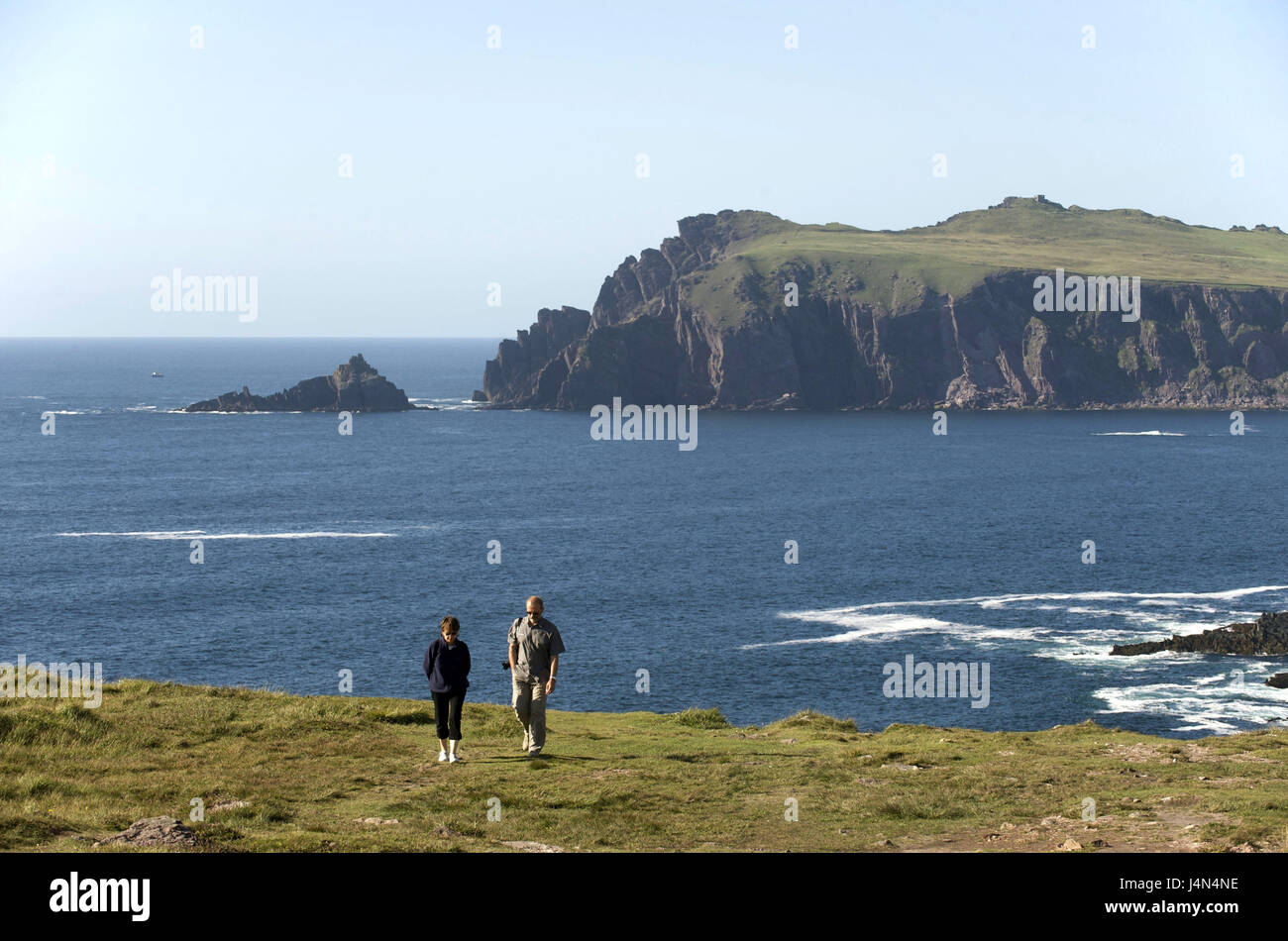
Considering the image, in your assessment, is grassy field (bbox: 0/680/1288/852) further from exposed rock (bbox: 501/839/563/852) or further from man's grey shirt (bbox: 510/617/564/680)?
man's grey shirt (bbox: 510/617/564/680)

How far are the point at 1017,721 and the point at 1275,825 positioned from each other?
49.2m

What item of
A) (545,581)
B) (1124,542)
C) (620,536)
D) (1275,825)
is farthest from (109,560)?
(1275,825)

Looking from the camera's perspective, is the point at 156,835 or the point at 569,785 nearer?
the point at 156,835

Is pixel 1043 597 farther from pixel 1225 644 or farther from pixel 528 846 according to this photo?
pixel 528 846

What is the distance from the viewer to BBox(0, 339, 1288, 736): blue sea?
242 ft

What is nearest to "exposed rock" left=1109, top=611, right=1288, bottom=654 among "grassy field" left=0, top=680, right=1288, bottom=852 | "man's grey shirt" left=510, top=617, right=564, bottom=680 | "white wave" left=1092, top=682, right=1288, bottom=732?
"white wave" left=1092, top=682, right=1288, bottom=732

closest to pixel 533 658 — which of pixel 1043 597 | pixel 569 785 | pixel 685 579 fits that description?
pixel 569 785

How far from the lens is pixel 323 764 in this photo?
73.0 ft

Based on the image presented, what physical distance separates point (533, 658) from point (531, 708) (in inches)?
51.9

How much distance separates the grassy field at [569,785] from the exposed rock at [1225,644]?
176ft

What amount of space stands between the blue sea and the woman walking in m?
45.7

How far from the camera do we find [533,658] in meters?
22.5
